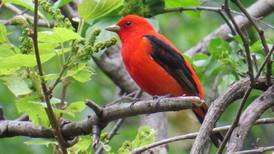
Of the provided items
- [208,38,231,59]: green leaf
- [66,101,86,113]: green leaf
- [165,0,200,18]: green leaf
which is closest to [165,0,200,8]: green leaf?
[165,0,200,18]: green leaf

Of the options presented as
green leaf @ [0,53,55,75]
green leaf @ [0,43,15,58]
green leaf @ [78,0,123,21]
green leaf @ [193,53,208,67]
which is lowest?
green leaf @ [193,53,208,67]

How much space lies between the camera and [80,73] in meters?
3.21

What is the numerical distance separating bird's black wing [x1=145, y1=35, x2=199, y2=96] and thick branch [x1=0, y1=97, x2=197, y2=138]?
5.88 feet

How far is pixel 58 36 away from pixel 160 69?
2970 mm

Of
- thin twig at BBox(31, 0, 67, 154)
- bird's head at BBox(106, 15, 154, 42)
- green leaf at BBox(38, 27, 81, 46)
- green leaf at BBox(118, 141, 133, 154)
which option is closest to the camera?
thin twig at BBox(31, 0, 67, 154)

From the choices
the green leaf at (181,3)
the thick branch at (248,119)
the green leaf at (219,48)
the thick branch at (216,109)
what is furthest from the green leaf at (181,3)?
the thick branch at (248,119)

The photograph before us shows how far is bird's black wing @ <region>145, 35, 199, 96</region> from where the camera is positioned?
5.62m

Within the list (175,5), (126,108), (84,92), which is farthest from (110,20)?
(84,92)

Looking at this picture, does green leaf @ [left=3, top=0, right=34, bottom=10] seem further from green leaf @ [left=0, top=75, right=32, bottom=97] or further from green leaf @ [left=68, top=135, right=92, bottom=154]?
green leaf @ [left=68, top=135, right=92, bottom=154]

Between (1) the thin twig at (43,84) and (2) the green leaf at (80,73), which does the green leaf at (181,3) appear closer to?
(2) the green leaf at (80,73)

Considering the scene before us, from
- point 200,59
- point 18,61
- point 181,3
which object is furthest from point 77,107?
point 200,59

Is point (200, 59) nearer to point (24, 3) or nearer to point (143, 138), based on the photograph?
point (143, 138)

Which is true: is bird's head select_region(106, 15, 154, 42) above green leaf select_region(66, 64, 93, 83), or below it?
below

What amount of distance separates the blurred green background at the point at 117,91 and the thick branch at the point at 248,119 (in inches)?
39.3
